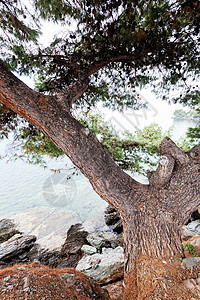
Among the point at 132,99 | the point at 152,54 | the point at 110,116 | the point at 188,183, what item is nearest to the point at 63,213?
the point at 110,116

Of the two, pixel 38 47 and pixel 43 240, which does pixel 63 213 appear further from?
pixel 38 47

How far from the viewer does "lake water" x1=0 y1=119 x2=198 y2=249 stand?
6.98 m

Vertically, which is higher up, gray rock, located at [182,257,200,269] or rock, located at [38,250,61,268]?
gray rock, located at [182,257,200,269]

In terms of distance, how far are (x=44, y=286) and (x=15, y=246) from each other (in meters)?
5.10

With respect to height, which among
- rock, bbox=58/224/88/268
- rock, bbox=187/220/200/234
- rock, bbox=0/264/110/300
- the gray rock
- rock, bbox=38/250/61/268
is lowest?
rock, bbox=38/250/61/268

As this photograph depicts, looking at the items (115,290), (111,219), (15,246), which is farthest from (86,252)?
(15,246)

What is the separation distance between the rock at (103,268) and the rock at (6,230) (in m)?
4.79

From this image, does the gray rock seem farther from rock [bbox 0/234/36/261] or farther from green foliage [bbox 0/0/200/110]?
rock [bbox 0/234/36/261]

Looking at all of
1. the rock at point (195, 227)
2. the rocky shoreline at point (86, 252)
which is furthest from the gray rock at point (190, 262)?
the rock at point (195, 227)

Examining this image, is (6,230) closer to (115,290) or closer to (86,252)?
(86,252)

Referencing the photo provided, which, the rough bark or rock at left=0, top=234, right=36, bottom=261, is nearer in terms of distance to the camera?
the rough bark

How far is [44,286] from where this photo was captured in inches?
59.4

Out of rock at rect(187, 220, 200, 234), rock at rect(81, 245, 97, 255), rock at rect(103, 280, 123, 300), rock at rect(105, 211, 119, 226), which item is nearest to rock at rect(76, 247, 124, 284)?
rock at rect(103, 280, 123, 300)

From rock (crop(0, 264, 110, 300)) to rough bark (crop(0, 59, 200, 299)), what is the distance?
556mm
